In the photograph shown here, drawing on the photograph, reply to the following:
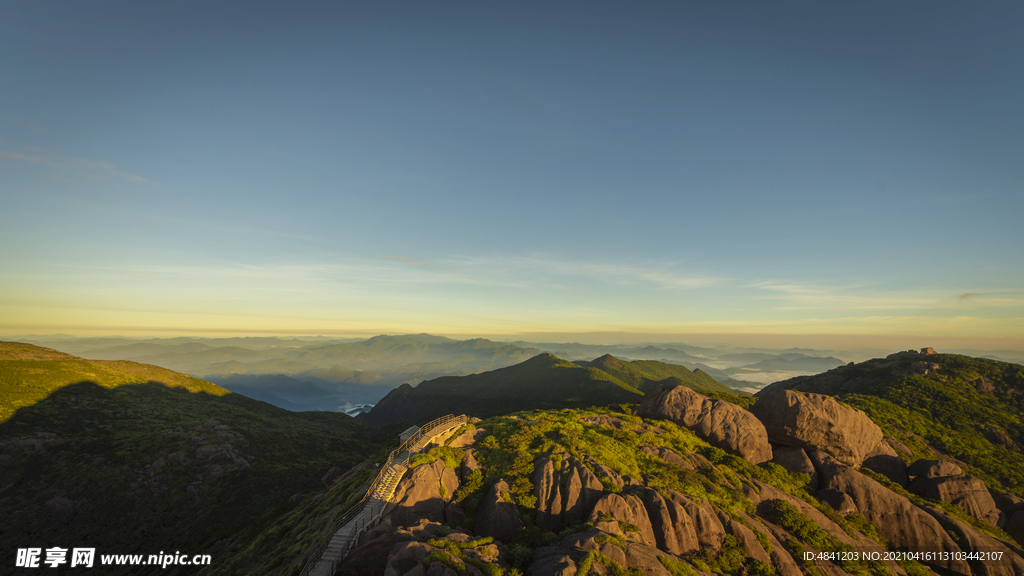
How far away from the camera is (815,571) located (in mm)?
29234

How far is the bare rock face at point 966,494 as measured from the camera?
41.2m

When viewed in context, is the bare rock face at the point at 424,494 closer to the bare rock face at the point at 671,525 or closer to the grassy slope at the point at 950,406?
the bare rock face at the point at 671,525

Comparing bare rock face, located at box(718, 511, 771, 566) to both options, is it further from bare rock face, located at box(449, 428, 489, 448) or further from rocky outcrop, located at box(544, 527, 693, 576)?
bare rock face, located at box(449, 428, 489, 448)

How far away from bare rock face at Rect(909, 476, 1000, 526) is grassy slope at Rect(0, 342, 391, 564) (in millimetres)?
92271

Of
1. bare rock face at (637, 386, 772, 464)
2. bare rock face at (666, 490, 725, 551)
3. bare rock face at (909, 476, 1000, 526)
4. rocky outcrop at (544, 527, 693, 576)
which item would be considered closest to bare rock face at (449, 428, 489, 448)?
rocky outcrop at (544, 527, 693, 576)

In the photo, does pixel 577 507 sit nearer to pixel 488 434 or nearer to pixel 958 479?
pixel 488 434

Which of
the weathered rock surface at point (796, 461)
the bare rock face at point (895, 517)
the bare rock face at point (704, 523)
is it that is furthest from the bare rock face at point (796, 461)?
the bare rock face at point (704, 523)

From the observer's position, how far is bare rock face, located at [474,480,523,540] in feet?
95.7

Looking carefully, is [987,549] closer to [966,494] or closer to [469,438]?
[966,494]

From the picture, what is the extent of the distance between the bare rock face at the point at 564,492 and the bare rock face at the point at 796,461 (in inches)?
1216

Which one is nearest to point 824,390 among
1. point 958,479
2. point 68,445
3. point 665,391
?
point 958,479

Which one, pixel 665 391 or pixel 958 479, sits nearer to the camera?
pixel 958 479

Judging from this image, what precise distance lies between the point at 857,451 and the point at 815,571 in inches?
1112

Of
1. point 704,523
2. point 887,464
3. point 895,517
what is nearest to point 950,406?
point 887,464
